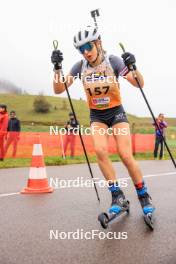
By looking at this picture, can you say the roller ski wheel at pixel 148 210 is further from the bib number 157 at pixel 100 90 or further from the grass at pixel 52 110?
the grass at pixel 52 110

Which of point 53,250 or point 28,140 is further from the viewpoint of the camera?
point 28,140

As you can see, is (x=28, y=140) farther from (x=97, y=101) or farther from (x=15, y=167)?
(x=97, y=101)

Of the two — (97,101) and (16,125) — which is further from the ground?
(97,101)

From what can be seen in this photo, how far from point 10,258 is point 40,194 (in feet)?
13.6

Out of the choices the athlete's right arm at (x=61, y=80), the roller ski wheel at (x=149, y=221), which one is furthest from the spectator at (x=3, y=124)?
the roller ski wheel at (x=149, y=221)

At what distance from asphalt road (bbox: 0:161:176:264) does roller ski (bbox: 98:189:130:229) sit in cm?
9

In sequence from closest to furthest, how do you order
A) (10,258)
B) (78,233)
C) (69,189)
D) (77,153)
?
1. (10,258)
2. (78,233)
3. (69,189)
4. (77,153)

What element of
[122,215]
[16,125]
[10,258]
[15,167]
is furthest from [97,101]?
[16,125]

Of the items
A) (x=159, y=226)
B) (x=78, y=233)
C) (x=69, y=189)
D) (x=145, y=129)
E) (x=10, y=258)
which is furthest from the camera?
(x=145, y=129)

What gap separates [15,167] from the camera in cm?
1432

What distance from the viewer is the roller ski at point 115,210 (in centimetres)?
536
